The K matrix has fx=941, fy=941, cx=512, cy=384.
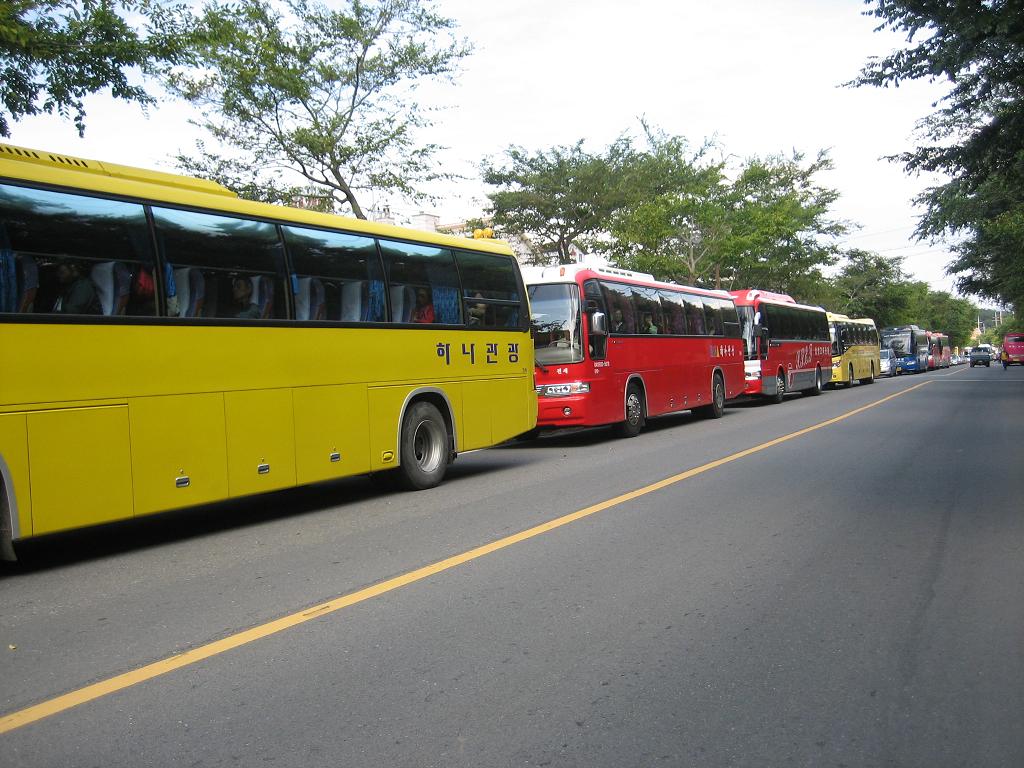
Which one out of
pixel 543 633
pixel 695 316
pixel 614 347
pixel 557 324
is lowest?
pixel 543 633

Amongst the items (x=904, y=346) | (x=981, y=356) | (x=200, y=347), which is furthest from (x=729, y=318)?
(x=981, y=356)

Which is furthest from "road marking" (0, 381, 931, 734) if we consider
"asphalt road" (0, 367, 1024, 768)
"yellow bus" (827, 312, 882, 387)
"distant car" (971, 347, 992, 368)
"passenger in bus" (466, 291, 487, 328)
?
"distant car" (971, 347, 992, 368)

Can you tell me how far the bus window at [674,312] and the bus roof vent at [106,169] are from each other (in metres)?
12.4

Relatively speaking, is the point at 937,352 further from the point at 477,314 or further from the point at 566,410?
the point at 477,314

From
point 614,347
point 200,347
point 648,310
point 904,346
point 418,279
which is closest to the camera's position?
point 200,347

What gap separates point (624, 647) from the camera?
473cm

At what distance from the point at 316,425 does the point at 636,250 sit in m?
30.7

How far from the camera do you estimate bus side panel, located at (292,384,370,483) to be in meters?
9.20

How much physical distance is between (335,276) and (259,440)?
205 cm

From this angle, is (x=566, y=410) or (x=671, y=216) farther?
(x=671, y=216)

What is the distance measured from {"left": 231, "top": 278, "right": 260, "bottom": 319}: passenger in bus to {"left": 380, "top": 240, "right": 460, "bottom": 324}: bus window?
6.75ft

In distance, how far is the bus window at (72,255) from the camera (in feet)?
22.1

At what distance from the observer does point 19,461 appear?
664 centimetres

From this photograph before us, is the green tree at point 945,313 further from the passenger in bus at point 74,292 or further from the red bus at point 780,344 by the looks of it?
the passenger in bus at point 74,292
